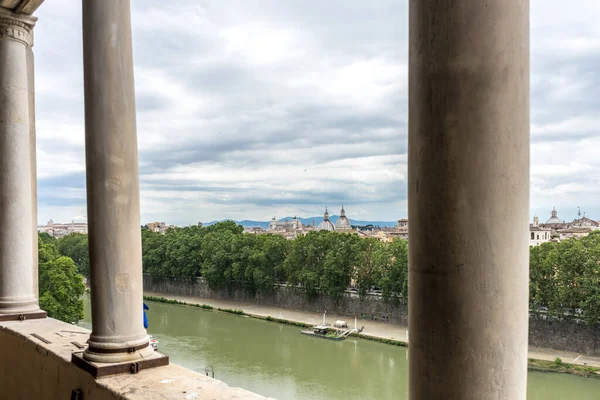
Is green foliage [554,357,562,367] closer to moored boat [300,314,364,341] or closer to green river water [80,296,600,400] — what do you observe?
green river water [80,296,600,400]

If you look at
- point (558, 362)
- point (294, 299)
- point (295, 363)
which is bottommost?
point (295, 363)

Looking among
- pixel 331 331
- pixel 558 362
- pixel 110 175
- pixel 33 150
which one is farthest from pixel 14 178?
pixel 331 331

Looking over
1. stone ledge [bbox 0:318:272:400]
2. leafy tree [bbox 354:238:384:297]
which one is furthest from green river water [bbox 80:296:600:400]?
stone ledge [bbox 0:318:272:400]

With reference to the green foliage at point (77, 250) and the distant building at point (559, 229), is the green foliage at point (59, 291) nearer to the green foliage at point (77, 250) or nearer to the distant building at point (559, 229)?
the distant building at point (559, 229)

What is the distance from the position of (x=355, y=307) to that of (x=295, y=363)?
1816 centimetres

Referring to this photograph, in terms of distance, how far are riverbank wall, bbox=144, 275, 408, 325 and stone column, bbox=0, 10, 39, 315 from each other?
1922 inches

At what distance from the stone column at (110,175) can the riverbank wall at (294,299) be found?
5080cm

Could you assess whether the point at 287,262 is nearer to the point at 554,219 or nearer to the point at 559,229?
the point at 559,229

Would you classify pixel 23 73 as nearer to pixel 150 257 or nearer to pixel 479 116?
pixel 479 116

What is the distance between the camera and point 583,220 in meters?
86.3

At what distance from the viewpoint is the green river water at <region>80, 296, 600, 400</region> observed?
35281 mm

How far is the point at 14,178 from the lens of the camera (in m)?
8.85

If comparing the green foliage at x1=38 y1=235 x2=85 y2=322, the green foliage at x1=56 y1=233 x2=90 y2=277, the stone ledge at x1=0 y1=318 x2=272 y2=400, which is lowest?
the green foliage at x1=56 y1=233 x2=90 y2=277

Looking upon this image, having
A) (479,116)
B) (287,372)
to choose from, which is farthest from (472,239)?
(287,372)
